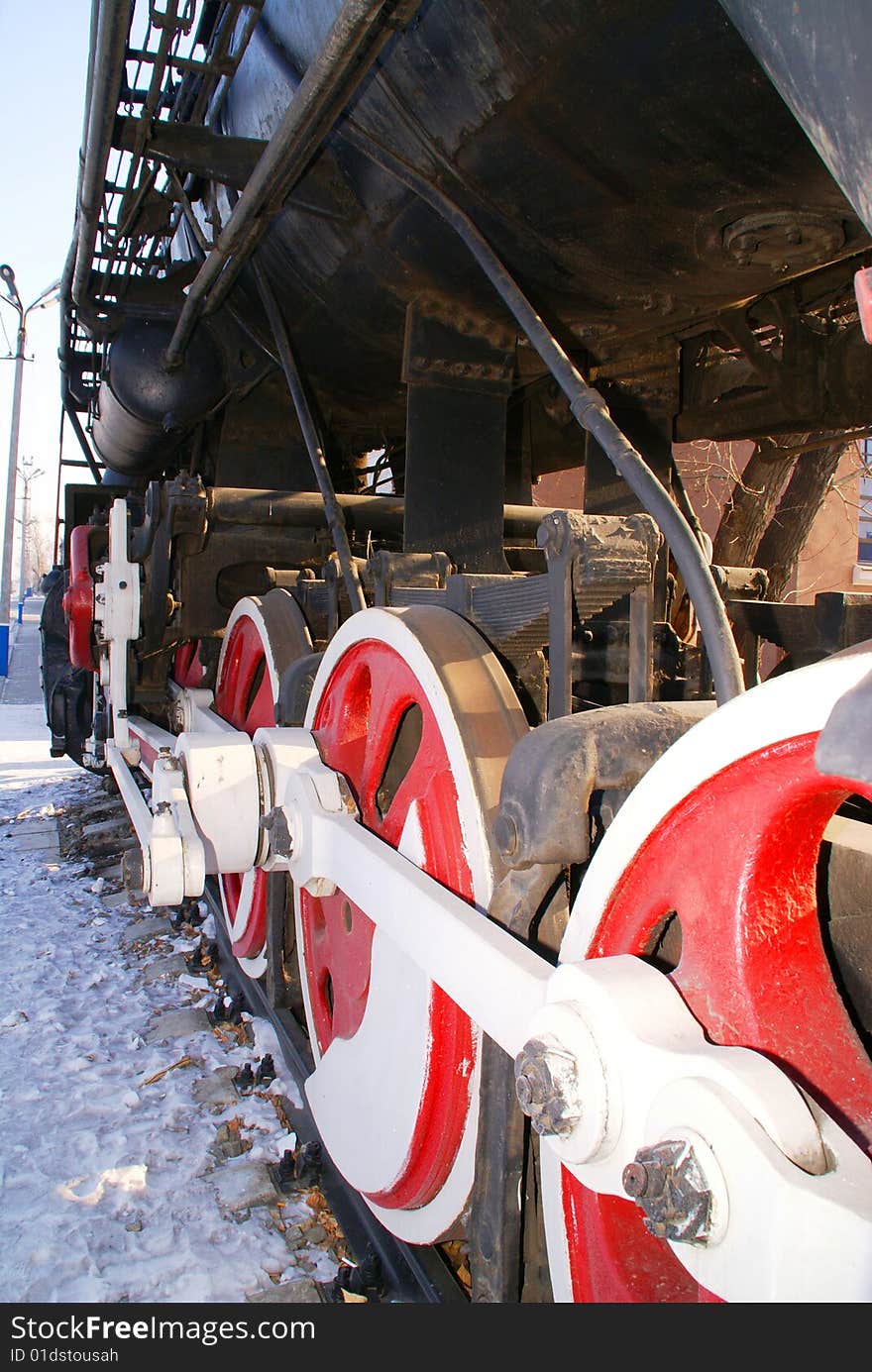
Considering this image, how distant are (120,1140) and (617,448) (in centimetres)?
184

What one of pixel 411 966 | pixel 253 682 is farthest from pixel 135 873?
pixel 253 682

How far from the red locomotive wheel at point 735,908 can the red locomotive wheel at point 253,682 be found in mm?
1508

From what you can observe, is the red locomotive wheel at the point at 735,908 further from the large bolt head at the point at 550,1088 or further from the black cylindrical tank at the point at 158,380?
the black cylindrical tank at the point at 158,380

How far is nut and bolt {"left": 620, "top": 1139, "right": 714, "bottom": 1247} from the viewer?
716 millimetres

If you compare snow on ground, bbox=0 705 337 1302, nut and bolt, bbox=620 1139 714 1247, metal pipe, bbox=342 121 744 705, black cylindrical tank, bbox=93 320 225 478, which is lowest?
snow on ground, bbox=0 705 337 1302

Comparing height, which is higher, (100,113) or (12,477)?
(12,477)

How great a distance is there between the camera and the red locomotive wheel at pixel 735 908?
812 millimetres

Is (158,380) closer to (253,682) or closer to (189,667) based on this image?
(189,667)

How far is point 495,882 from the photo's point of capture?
4.33 feet

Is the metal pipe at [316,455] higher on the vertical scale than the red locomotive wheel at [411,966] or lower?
higher

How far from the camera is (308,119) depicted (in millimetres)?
1681

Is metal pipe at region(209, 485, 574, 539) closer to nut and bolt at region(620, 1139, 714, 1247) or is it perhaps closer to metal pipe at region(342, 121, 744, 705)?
metal pipe at region(342, 121, 744, 705)

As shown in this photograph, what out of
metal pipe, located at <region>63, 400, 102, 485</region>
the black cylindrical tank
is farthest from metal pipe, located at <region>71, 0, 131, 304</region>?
metal pipe, located at <region>63, 400, 102, 485</region>

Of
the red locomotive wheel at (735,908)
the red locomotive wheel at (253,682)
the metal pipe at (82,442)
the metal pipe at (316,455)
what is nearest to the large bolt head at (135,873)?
the red locomotive wheel at (253,682)
